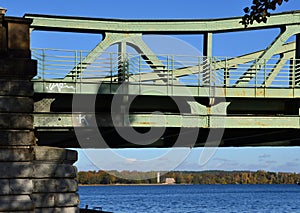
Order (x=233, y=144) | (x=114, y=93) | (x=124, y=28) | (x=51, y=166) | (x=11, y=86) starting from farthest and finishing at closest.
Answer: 1. (x=233, y=144)
2. (x=124, y=28)
3. (x=114, y=93)
4. (x=51, y=166)
5. (x=11, y=86)

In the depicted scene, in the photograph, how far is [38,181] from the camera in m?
16.3

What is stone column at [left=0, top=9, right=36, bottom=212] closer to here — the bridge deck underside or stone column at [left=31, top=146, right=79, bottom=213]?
stone column at [left=31, top=146, right=79, bottom=213]

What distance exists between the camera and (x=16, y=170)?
1528cm

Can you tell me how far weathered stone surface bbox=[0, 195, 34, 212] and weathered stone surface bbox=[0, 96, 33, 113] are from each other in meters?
1.92

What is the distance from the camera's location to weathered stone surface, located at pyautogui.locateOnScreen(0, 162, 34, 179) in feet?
49.5

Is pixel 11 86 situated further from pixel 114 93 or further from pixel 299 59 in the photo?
pixel 299 59

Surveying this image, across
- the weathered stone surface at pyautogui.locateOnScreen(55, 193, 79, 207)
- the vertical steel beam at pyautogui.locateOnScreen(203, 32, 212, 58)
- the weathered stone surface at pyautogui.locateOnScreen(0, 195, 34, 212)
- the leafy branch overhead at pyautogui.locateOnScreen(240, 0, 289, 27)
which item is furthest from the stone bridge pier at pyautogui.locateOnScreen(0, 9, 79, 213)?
the vertical steel beam at pyautogui.locateOnScreen(203, 32, 212, 58)

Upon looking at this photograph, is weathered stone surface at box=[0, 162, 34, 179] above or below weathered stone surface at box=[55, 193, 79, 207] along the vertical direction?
above

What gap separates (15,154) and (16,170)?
370 mm

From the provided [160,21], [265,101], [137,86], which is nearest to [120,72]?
[137,86]

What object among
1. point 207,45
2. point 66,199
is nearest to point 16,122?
point 66,199

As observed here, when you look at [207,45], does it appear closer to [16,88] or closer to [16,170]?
[16,88]

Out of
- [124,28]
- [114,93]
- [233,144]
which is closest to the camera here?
[114,93]

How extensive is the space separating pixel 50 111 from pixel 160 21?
15.9 ft
